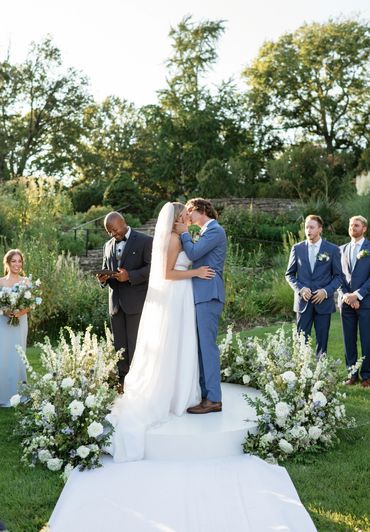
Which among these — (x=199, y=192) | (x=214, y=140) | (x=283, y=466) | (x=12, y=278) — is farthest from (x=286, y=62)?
(x=283, y=466)

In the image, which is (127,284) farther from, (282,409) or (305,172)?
(305,172)

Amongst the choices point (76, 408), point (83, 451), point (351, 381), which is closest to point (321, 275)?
point (351, 381)

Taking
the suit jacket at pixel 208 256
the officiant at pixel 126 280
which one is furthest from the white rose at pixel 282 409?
the officiant at pixel 126 280

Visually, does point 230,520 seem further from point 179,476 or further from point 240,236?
point 240,236

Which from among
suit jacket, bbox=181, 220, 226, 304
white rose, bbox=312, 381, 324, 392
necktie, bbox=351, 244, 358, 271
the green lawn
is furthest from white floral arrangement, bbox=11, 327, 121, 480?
necktie, bbox=351, 244, 358, 271

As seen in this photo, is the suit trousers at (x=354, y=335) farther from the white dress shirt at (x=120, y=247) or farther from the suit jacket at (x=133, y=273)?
the white dress shirt at (x=120, y=247)

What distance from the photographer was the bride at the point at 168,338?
5.21m

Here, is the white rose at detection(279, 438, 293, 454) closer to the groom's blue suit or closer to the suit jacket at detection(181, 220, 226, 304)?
the groom's blue suit

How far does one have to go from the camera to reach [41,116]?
105ft

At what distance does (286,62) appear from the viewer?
29219 millimetres

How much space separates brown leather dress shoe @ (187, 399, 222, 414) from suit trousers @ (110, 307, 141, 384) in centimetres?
117

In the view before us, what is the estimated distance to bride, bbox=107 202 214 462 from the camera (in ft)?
17.1

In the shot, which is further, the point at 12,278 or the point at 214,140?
the point at 214,140

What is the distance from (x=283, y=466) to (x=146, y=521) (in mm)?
1404
